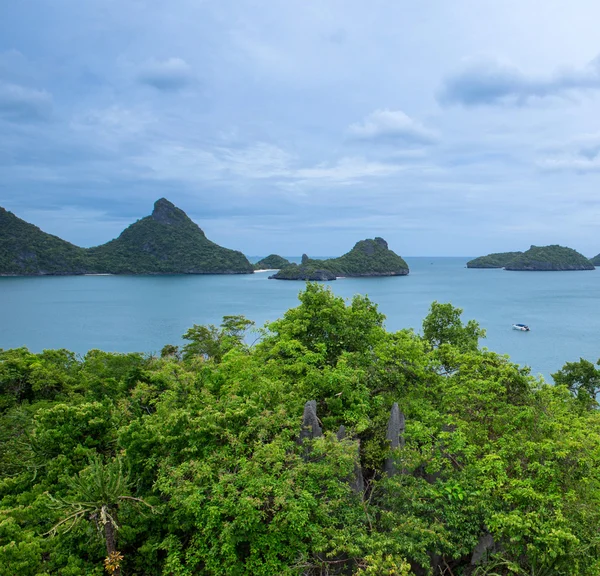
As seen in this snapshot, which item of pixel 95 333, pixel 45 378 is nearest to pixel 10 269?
pixel 95 333

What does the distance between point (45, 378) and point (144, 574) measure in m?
13.9

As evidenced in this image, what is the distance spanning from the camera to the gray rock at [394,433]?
498 inches

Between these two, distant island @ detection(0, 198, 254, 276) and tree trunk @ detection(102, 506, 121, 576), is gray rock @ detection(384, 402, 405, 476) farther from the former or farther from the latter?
distant island @ detection(0, 198, 254, 276)

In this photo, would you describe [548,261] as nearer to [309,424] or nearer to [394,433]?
[394,433]

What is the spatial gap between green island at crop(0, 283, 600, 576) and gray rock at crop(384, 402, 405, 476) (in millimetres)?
78

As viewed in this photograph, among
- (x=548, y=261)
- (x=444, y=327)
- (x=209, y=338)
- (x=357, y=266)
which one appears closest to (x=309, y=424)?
(x=444, y=327)

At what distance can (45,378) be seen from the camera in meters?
20.7

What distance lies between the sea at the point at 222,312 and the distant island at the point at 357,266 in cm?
2932

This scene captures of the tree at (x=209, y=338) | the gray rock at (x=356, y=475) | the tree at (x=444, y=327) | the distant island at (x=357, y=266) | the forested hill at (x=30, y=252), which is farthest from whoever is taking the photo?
the distant island at (x=357, y=266)

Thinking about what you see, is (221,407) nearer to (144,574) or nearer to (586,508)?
(144,574)

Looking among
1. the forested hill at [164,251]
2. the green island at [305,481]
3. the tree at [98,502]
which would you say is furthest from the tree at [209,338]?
the forested hill at [164,251]

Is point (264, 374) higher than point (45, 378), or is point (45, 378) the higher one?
point (264, 374)

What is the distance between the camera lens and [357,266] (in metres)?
166

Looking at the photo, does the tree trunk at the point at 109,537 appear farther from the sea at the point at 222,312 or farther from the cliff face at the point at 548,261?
the cliff face at the point at 548,261
